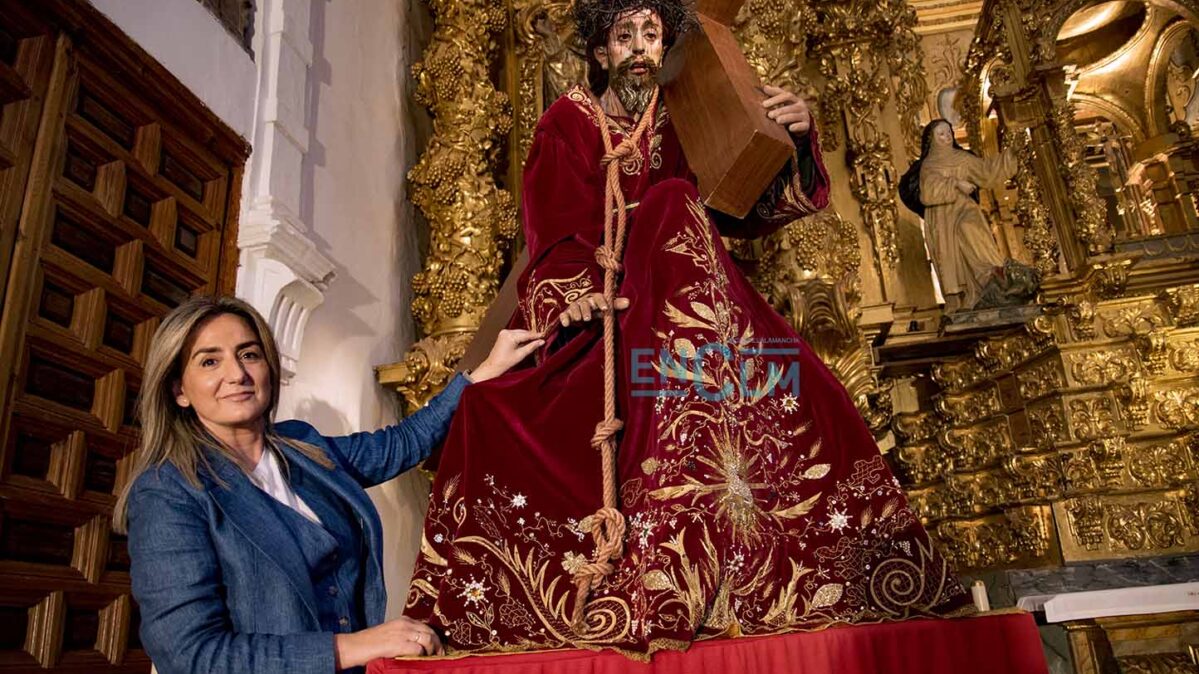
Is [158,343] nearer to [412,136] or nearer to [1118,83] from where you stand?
[412,136]

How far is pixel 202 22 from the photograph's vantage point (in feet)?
9.36

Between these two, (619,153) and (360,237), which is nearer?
(619,153)

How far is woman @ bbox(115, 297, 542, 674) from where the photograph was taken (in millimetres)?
1367

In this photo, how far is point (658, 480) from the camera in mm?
1573

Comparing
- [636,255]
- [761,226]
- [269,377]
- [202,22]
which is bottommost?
[269,377]

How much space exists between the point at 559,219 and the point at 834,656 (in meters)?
1.30

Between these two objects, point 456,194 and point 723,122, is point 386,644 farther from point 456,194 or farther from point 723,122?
point 456,194

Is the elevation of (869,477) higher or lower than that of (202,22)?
lower

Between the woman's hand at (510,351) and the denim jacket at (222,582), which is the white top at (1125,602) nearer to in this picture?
the woman's hand at (510,351)

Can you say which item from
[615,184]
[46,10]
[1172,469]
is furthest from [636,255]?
[1172,469]

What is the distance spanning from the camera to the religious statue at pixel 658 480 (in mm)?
1460

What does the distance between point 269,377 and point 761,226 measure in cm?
144

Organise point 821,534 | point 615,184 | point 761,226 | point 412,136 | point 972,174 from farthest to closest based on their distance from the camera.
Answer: point 972,174
point 412,136
point 761,226
point 615,184
point 821,534

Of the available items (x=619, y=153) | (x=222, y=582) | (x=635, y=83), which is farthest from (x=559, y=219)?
(x=222, y=582)
